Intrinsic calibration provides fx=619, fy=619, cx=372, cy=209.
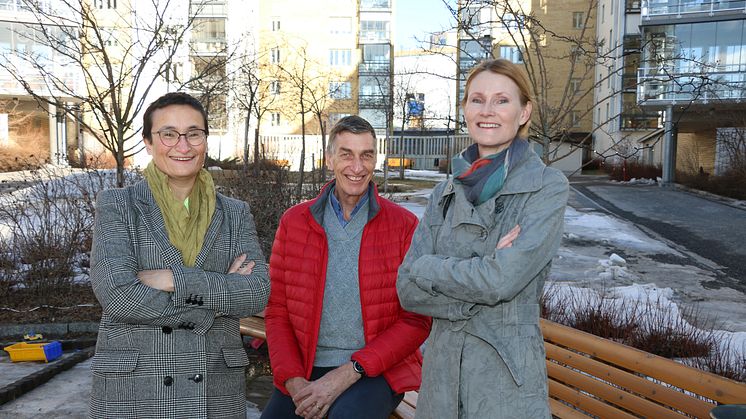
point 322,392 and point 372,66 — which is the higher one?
point 372,66

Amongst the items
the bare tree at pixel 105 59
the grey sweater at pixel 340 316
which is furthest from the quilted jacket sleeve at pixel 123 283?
the bare tree at pixel 105 59

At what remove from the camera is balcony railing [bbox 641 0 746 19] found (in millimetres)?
31594

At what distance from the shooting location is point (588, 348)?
3.26 metres

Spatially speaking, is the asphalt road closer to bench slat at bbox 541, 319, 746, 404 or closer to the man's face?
bench slat at bbox 541, 319, 746, 404

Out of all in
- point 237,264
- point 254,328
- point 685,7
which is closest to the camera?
point 237,264

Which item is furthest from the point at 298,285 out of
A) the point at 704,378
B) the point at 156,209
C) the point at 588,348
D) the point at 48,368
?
the point at 48,368

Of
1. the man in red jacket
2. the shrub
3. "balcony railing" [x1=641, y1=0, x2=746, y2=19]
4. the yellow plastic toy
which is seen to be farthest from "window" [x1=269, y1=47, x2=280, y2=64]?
the man in red jacket

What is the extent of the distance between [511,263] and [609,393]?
4.97 ft

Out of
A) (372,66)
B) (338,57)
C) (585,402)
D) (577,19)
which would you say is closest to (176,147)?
(585,402)

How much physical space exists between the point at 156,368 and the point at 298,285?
2.82 feet

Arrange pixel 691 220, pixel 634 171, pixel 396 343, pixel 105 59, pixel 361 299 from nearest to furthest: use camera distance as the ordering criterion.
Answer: pixel 396 343
pixel 361 299
pixel 105 59
pixel 691 220
pixel 634 171

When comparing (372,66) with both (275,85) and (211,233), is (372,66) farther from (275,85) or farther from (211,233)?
(211,233)

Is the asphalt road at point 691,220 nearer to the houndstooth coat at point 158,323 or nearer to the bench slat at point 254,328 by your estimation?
the bench slat at point 254,328

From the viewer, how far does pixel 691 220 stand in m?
17.9
